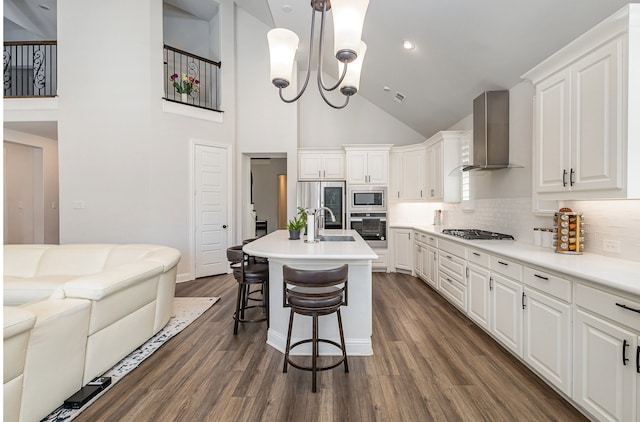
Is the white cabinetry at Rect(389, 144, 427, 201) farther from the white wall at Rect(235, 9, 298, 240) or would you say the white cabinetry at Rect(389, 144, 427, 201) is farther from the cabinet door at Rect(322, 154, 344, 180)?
the white wall at Rect(235, 9, 298, 240)

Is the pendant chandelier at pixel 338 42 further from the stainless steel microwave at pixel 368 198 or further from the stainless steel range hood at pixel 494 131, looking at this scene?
the stainless steel microwave at pixel 368 198

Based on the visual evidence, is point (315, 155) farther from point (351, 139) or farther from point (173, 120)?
A: point (173, 120)

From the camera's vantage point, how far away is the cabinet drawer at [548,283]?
2.06 metres

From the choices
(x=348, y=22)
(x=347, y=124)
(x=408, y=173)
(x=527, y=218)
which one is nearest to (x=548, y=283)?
(x=527, y=218)

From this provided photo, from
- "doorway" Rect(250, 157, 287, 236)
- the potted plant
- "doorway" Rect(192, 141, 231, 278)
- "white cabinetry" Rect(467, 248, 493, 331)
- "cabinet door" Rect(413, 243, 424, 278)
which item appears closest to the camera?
"white cabinetry" Rect(467, 248, 493, 331)

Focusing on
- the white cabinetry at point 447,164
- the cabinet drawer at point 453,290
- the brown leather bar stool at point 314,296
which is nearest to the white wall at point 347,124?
the white cabinetry at point 447,164

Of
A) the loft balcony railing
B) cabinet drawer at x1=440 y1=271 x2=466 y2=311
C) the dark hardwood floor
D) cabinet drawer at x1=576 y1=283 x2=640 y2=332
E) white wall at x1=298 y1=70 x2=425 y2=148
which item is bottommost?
the dark hardwood floor

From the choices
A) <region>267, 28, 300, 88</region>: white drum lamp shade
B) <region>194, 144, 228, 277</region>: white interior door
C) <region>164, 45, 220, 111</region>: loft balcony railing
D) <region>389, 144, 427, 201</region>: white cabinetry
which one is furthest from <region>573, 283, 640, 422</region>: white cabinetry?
<region>164, 45, 220, 111</region>: loft balcony railing

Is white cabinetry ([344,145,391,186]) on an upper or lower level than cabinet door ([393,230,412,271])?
upper

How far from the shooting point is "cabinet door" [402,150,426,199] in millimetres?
5695

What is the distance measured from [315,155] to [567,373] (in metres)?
4.79

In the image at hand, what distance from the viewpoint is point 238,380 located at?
2.39 m

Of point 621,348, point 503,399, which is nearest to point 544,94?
point 621,348

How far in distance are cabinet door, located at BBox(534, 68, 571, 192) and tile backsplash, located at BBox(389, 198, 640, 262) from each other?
0.40 m
